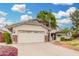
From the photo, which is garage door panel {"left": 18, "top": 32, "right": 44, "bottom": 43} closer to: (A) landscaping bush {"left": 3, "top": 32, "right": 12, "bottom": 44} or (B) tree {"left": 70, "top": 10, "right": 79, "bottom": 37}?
(A) landscaping bush {"left": 3, "top": 32, "right": 12, "bottom": 44}

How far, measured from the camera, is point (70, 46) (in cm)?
672

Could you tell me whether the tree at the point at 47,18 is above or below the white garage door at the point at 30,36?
above

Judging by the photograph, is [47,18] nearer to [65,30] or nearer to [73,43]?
[65,30]

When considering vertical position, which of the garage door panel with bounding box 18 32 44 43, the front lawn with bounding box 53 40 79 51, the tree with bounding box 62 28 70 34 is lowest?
the front lawn with bounding box 53 40 79 51

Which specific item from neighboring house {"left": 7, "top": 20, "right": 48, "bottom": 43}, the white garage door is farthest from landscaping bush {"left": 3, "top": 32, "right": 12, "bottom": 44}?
the white garage door

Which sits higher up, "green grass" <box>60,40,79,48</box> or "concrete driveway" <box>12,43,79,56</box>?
"green grass" <box>60,40,79,48</box>

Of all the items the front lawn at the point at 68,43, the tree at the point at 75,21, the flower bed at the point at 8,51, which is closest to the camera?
the flower bed at the point at 8,51

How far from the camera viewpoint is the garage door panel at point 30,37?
265 inches

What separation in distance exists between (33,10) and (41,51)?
3.05ft

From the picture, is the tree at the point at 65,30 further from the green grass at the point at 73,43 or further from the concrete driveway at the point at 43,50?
the concrete driveway at the point at 43,50

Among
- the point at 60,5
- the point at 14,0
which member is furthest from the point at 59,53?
the point at 14,0

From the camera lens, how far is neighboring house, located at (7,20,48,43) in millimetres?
6719

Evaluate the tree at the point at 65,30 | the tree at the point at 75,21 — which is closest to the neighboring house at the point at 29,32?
the tree at the point at 65,30

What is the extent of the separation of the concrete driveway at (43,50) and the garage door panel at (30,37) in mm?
104
